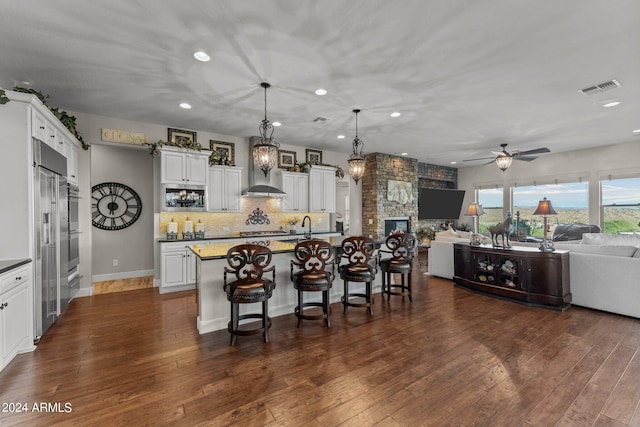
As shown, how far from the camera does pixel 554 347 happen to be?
288 cm

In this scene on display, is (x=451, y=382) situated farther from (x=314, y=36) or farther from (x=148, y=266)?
(x=148, y=266)

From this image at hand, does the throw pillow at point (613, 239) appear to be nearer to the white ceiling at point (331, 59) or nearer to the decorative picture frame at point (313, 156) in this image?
the white ceiling at point (331, 59)

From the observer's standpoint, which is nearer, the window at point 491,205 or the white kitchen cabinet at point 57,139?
the white kitchen cabinet at point 57,139

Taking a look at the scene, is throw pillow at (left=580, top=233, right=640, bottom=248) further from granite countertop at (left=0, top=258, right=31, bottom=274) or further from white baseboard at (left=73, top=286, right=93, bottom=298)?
white baseboard at (left=73, top=286, right=93, bottom=298)

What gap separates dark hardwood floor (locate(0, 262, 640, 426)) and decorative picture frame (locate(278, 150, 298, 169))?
13.5 ft

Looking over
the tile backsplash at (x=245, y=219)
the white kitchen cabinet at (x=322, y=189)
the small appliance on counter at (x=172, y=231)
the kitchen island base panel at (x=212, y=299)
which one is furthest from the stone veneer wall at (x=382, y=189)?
the kitchen island base panel at (x=212, y=299)

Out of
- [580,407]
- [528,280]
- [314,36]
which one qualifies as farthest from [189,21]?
[528,280]

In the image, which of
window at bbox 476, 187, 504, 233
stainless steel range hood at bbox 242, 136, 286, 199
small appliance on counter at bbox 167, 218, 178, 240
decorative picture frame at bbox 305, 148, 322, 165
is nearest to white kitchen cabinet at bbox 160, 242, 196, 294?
small appliance on counter at bbox 167, 218, 178, 240

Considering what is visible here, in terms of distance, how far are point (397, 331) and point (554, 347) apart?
152 cm

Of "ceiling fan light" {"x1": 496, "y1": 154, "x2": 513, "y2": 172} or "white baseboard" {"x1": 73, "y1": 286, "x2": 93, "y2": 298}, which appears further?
"ceiling fan light" {"x1": 496, "y1": 154, "x2": 513, "y2": 172}

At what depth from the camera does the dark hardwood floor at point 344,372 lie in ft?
6.37

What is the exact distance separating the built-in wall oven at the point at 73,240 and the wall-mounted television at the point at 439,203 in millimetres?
9331

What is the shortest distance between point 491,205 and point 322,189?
6522 millimetres

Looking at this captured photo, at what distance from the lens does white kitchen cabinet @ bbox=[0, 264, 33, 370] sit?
2.41 m
